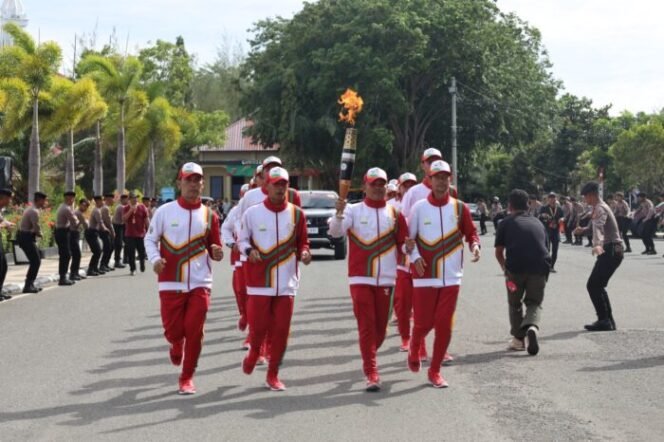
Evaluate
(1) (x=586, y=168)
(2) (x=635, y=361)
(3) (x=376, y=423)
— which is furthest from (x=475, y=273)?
(1) (x=586, y=168)

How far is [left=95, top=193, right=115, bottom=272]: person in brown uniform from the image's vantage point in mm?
22781

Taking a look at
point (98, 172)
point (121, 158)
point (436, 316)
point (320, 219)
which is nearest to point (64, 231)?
point (320, 219)

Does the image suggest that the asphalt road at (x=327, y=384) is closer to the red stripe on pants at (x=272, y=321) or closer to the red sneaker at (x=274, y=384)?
the red sneaker at (x=274, y=384)

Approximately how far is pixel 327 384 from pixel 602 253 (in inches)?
194

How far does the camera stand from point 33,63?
3397 cm

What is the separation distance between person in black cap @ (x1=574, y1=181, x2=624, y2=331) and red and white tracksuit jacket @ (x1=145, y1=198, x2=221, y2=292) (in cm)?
550

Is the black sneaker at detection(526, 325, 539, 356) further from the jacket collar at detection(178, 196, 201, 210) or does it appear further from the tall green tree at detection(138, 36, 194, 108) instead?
the tall green tree at detection(138, 36, 194, 108)

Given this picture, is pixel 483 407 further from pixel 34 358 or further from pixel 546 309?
pixel 546 309

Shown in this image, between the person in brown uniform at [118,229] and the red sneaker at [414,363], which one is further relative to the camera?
the person in brown uniform at [118,229]

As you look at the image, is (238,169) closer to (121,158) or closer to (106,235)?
(121,158)

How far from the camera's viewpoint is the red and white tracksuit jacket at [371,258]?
851 centimetres

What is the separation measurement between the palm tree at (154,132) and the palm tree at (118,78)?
2.49 metres

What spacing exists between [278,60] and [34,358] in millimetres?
42106

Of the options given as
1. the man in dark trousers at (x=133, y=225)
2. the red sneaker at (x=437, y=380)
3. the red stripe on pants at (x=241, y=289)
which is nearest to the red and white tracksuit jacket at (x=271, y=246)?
the red sneaker at (x=437, y=380)
